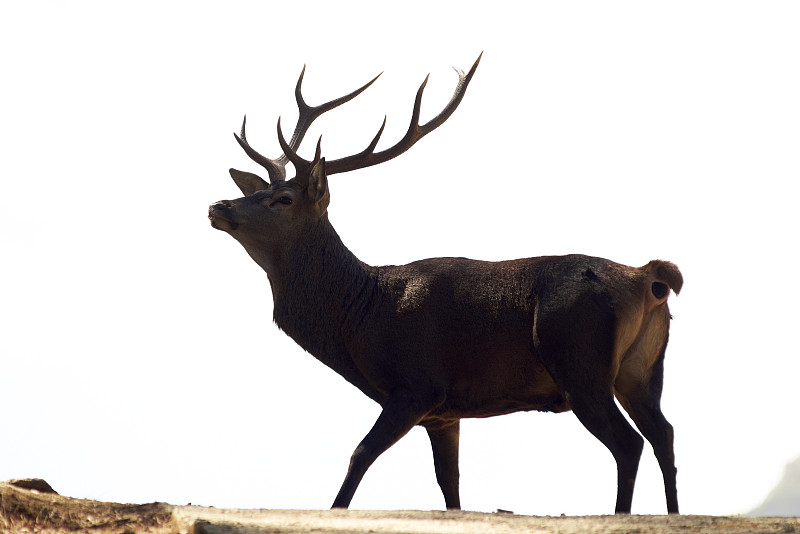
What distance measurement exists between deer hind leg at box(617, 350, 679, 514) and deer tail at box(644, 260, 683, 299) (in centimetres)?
54

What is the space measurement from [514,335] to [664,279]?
129cm

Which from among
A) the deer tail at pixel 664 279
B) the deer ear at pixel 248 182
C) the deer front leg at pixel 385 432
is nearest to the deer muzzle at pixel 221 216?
the deer ear at pixel 248 182

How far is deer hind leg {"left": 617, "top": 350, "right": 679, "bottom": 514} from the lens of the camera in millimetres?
7402

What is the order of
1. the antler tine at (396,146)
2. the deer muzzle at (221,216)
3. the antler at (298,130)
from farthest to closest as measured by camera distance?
the antler at (298,130) → the antler tine at (396,146) → the deer muzzle at (221,216)

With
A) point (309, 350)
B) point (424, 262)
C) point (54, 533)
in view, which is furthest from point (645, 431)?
point (54, 533)

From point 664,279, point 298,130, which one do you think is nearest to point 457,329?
point 664,279

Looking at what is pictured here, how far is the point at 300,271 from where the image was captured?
8.41 meters

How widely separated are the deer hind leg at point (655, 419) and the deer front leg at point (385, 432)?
156cm

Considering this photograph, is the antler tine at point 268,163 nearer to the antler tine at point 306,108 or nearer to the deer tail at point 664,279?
the antler tine at point 306,108

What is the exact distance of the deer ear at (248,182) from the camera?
9.30 m

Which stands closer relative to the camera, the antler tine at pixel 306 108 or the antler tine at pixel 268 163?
the antler tine at pixel 268 163

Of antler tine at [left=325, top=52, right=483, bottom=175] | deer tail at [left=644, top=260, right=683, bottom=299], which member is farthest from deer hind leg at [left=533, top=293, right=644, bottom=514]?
antler tine at [left=325, top=52, right=483, bottom=175]

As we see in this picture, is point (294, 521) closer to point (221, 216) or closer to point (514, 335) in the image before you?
point (514, 335)

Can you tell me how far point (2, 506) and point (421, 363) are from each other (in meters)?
3.24
